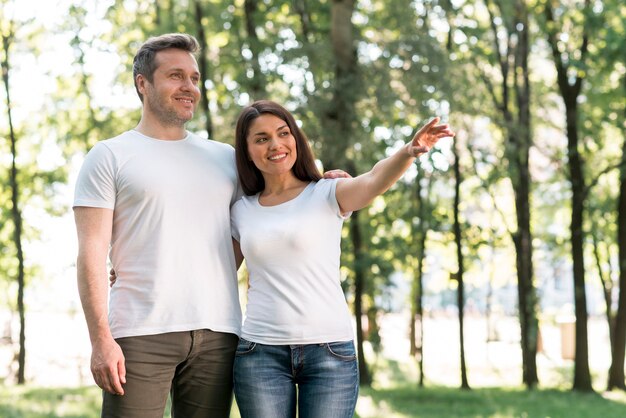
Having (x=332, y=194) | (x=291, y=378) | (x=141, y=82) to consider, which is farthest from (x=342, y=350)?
(x=141, y=82)

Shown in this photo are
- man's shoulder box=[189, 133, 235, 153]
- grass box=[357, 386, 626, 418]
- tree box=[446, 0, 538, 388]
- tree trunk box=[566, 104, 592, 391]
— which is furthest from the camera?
tree trunk box=[566, 104, 592, 391]

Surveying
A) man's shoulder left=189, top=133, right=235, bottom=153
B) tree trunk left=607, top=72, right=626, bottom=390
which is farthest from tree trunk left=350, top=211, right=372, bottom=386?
man's shoulder left=189, top=133, right=235, bottom=153

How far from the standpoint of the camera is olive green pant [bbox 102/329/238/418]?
406 cm

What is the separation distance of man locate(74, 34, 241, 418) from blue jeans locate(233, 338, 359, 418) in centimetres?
19

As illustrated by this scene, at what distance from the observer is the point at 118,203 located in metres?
4.14

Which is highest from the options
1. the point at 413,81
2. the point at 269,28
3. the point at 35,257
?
the point at 269,28

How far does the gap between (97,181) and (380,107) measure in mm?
10080

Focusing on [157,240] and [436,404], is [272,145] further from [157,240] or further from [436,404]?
[436,404]

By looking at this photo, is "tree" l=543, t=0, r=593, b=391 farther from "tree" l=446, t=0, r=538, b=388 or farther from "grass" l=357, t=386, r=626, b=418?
"grass" l=357, t=386, r=626, b=418

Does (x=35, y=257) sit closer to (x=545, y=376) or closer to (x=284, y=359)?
(x=545, y=376)

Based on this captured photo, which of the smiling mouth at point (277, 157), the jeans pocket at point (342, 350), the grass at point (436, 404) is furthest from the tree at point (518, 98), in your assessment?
the jeans pocket at point (342, 350)

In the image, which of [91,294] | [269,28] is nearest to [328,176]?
[91,294]

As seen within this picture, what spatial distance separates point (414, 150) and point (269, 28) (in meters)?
13.6

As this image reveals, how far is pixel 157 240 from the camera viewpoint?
4.14 m
